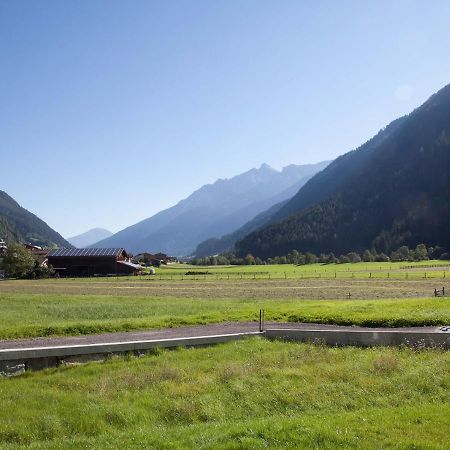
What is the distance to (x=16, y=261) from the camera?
12194 cm

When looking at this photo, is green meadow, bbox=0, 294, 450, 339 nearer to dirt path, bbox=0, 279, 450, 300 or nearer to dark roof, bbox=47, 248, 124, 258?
dirt path, bbox=0, 279, 450, 300

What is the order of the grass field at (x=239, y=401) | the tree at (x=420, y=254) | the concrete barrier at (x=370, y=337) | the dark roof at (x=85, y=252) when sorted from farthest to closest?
the tree at (x=420, y=254)
the dark roof at (x=85, y=252)
the concrete barrier at (x=370, y=337)
the grass field at (x=239, y=401)

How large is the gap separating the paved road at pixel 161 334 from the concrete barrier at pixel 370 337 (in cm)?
246

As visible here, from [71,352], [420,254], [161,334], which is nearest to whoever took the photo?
[71,352]

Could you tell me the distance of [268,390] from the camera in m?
17.1

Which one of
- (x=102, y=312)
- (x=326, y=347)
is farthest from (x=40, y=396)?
(x=102, y=312)

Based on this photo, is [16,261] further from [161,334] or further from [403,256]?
[403,256]

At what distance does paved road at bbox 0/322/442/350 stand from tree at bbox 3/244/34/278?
105m

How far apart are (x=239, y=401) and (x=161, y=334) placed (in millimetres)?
10799

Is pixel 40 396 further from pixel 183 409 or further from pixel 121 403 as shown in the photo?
pixel 183 409

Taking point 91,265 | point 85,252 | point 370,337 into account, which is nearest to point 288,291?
point 370,337

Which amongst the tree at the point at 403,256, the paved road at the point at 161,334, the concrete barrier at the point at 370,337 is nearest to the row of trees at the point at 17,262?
the paved road at the point at 161,334

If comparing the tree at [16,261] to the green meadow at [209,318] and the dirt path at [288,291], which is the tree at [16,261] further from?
the green meadow at [209,318]

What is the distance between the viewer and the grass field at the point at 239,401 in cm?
1247
